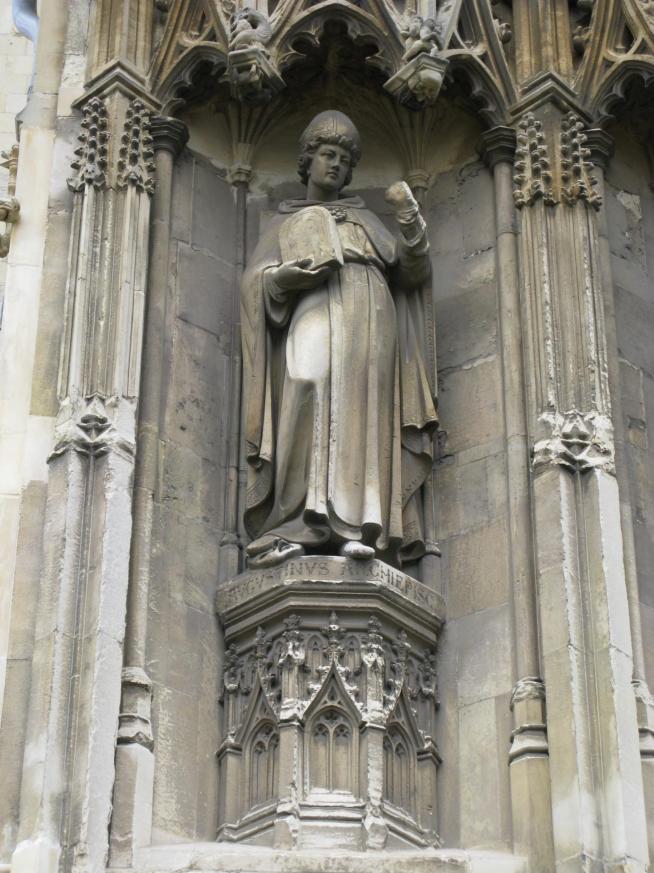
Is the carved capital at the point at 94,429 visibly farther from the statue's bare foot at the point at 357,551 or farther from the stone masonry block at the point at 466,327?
the stone masonry block at the point at 466,327

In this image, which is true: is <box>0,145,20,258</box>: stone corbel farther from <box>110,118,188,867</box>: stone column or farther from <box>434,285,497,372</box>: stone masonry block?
<box>434,285,497,372</box>: stone masonry block

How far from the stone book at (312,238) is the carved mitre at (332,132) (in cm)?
43

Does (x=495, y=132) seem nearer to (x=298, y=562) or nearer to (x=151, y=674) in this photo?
(x=298, y=562)

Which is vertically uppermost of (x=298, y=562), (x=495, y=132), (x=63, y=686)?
(x=495, y=132)

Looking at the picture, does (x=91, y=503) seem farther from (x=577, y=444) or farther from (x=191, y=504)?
(x=577, y=444)

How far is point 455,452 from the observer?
1295 centimetres

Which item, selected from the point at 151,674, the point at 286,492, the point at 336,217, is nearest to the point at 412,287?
the point at 336,217

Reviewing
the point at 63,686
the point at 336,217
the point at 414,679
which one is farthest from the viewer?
the point at 336,217

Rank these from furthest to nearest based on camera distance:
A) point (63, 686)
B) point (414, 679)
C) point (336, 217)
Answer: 1. point (336, 217)
2. point (414, 679)
3. point (63, 686)

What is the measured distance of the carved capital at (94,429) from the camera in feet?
39.7

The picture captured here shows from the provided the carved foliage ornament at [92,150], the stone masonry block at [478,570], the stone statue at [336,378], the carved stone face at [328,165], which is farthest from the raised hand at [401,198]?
the stone masonry block at [478,570]

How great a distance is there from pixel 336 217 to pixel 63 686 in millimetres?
3139

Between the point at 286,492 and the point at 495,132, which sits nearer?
the point at 286,492

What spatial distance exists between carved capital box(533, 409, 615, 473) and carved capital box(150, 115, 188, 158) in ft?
8.81
